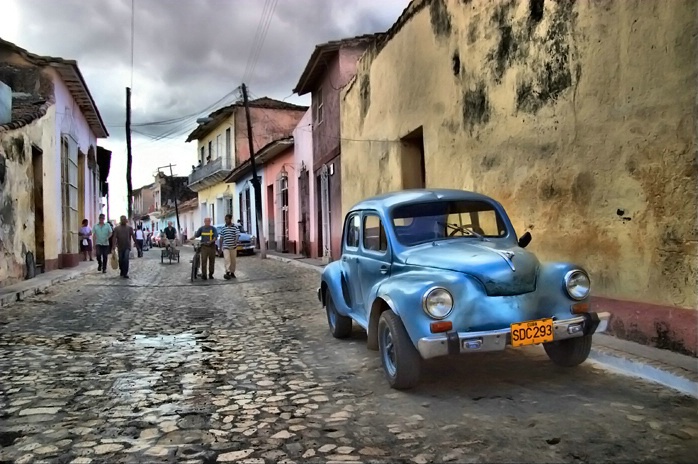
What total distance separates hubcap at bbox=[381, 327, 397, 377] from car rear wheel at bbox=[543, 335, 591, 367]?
1409 millimetres

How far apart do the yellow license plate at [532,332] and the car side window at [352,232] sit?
2.33m

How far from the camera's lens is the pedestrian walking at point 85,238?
19.5 m

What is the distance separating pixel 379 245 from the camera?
17.8 feet

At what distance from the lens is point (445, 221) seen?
211 inches

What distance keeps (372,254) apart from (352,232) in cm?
86

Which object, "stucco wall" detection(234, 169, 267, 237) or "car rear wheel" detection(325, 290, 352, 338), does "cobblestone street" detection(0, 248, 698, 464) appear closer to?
"car rear wheel" detection(325, 290, 352, 338)

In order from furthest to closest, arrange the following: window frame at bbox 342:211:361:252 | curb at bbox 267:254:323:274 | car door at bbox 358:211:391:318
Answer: curb at bbox 267:254:323:274 → window frame at bbox 342:211:361:252 → car door at bbox 358:211:391:318

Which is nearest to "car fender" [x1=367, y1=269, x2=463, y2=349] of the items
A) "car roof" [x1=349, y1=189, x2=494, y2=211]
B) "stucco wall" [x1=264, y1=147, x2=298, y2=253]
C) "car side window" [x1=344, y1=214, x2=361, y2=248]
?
"car roof" [x1=349, y1=189, x2=494, y2=211]

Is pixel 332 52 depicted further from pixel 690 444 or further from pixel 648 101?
pixel 690 444

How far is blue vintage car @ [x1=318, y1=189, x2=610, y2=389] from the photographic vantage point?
405 centimetres

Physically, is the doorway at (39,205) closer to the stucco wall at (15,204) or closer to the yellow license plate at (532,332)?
the stucco wall at (15,204)

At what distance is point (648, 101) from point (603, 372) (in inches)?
95.7

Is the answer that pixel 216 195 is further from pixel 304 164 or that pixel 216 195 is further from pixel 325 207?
pixel 325 207

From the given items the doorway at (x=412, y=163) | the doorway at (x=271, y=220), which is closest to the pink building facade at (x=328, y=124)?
the doorway at (x=412, y=163)
